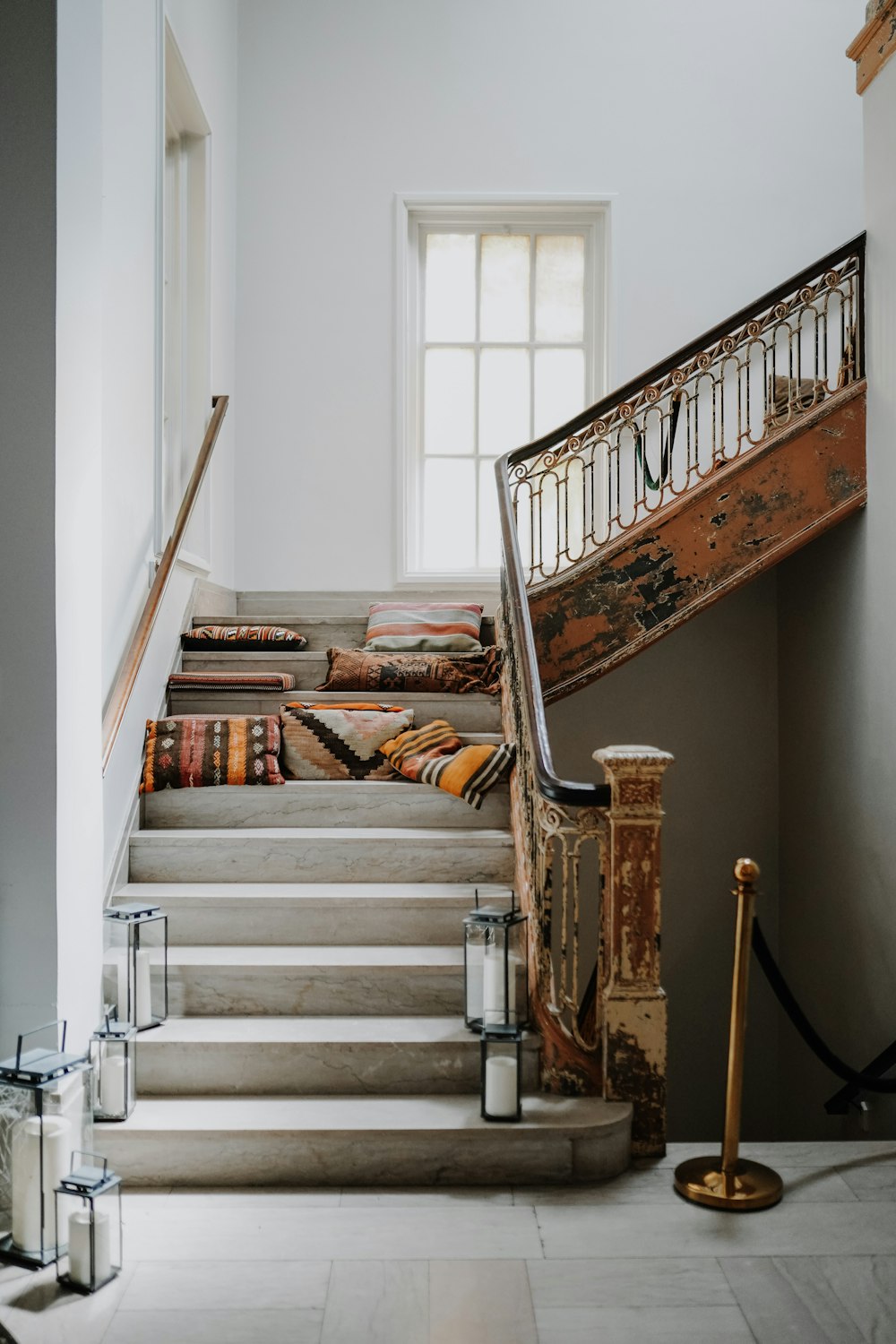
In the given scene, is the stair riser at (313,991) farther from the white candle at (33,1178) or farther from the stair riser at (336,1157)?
the white candle at (33,1178)

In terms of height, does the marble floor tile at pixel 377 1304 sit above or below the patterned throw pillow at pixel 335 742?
below

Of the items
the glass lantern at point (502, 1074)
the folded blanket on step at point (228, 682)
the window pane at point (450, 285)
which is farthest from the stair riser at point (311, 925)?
the window pane at point (450, 285)

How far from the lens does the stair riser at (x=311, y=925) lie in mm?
3469

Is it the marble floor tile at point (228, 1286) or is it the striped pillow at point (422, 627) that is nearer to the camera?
the marble floor tile at point (228, 1286)

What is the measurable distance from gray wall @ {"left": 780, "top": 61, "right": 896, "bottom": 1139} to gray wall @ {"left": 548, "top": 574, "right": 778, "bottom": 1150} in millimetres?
151

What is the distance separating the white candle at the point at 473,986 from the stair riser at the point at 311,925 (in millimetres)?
374

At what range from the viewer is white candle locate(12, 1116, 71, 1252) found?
2.43 meters

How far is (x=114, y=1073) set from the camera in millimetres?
2795

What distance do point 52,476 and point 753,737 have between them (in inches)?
169

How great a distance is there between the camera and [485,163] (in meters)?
6.39

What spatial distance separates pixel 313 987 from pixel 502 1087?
714 millimetres

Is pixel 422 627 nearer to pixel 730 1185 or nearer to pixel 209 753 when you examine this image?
pixel 209 753

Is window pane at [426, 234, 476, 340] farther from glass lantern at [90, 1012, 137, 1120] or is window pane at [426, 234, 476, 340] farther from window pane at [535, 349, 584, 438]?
glass lantern at [90, 1012, 137, 1120]

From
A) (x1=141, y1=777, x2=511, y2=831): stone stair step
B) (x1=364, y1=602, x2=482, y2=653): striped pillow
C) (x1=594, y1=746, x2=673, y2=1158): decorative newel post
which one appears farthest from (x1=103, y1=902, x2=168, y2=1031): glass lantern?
(x1=364, y1=602, x2=482, y2=653): striped pillow
